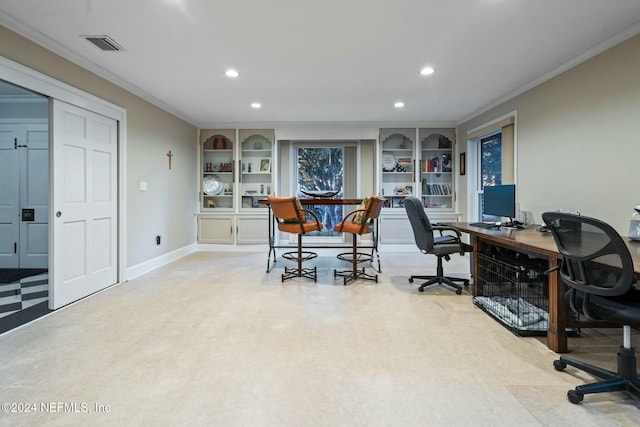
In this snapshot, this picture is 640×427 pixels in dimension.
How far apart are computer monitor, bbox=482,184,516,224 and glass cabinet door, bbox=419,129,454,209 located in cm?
195

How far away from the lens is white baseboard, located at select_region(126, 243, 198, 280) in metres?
4.08

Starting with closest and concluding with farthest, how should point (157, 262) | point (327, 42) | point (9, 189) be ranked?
point (327, 42), point (9, 189), point (157, 262)

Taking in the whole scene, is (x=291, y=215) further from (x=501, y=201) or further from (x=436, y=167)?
(x=436, y=167)

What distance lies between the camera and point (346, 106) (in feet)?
16.1

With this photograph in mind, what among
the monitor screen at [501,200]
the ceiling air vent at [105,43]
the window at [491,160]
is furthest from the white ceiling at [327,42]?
the monitor screen at [501,200]

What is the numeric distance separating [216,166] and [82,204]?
3176 millimetres

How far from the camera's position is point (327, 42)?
2.83 metres

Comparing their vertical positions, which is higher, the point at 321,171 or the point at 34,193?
the point at 321,171

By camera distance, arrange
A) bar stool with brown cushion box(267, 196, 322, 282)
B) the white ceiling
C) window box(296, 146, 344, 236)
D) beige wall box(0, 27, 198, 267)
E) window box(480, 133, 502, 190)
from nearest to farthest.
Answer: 1. the white ceiling
2. beige wall box(0, 27, 198, 267)
3. bar stool with brown cushion box(267, 196, 322, 282)
4. window box(480, 133, 502, 190)
5. window box(296, 146, 344, 236)

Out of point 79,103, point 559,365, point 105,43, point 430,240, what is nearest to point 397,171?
point 430,240

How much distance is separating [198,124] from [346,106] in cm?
300

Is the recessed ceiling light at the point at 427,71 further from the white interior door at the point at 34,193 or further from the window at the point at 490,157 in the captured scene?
the white interior door at the point at 34,193

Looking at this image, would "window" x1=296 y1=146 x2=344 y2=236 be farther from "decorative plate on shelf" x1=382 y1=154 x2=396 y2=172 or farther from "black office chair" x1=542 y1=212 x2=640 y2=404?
"black office chair" x1=542 y1=212 x2=640 y2=404

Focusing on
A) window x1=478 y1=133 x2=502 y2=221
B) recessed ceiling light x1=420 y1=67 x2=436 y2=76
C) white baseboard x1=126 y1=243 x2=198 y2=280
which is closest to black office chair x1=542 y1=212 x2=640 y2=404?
recessed ceiling light x1=420 y1=67 x2=436 y2=76
